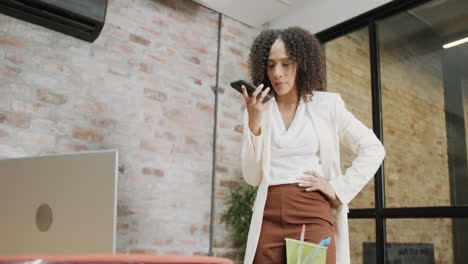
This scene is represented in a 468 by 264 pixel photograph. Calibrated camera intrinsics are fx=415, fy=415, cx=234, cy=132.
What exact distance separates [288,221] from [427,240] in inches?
59.6

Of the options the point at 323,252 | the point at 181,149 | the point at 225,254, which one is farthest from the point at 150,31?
the point at 323,252

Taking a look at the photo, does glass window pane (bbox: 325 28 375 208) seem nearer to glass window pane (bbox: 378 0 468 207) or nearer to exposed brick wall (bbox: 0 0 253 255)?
glass window pane (bbox: 378 0 468 207)

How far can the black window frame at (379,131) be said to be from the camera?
2.47 metres

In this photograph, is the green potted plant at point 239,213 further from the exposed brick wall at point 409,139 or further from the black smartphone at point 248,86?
the black smartphone at point 248,86

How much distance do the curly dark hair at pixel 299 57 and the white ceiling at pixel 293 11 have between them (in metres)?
1.68

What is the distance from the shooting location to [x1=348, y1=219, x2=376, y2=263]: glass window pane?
281 centimetres

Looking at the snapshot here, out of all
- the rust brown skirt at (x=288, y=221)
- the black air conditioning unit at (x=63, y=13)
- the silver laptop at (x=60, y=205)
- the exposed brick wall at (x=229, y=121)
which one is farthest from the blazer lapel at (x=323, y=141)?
the exposed brick wall at (x=229, y=121)

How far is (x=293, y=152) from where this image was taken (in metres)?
1.46

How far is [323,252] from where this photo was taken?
118 cm

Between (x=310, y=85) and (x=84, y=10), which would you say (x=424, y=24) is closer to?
(x=310, y=85)

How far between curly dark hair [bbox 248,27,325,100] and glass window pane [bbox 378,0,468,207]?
1.26m

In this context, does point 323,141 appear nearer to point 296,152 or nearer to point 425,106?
point 296,152

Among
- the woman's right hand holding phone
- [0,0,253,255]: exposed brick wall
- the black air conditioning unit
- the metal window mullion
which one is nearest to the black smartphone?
the woman's right hand holding phone

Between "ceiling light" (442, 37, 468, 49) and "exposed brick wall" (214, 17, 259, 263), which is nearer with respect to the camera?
"ceiling light" (442, 37, 468, 49)
